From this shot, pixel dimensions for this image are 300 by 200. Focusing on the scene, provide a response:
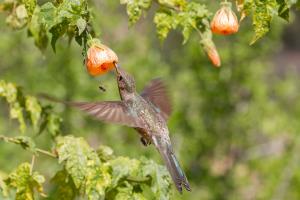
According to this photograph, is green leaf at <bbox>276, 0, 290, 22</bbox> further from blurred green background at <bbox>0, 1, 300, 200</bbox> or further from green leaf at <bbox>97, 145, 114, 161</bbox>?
blurred green background at <bbox>0, 1, 300, 200</bbox>

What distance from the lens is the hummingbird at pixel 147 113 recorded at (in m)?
2.64

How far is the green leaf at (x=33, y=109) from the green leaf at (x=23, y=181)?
402mm

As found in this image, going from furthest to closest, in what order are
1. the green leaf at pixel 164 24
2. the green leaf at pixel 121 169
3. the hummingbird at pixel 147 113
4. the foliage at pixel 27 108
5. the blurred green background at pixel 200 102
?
the blurred green background at pixel 200 102 → the foliage at pixel 27 108 → the green leaf at pixel 164 24 → the green leaf at pixel 121 169 → the hummingbird at pixel 147 113

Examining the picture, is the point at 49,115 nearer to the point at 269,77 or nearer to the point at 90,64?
the point at 90,64

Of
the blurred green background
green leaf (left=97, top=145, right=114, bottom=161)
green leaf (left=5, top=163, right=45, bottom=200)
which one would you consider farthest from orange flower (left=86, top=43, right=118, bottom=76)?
the blurred green background

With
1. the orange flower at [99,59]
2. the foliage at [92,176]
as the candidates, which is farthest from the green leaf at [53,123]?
the orange flower at [99,59]

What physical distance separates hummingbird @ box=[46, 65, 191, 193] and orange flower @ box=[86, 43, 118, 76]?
0.12m

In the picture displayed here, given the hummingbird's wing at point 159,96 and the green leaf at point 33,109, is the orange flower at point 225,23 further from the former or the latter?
the green leaf at point 33,109

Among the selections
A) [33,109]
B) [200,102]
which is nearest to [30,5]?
[33,109]

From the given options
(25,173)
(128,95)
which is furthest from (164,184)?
(25,173)

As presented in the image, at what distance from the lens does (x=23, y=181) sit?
9.82ft

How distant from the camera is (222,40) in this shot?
25.0ft

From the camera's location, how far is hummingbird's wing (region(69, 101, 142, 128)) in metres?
2.50

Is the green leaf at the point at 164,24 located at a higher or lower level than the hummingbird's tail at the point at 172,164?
higher
